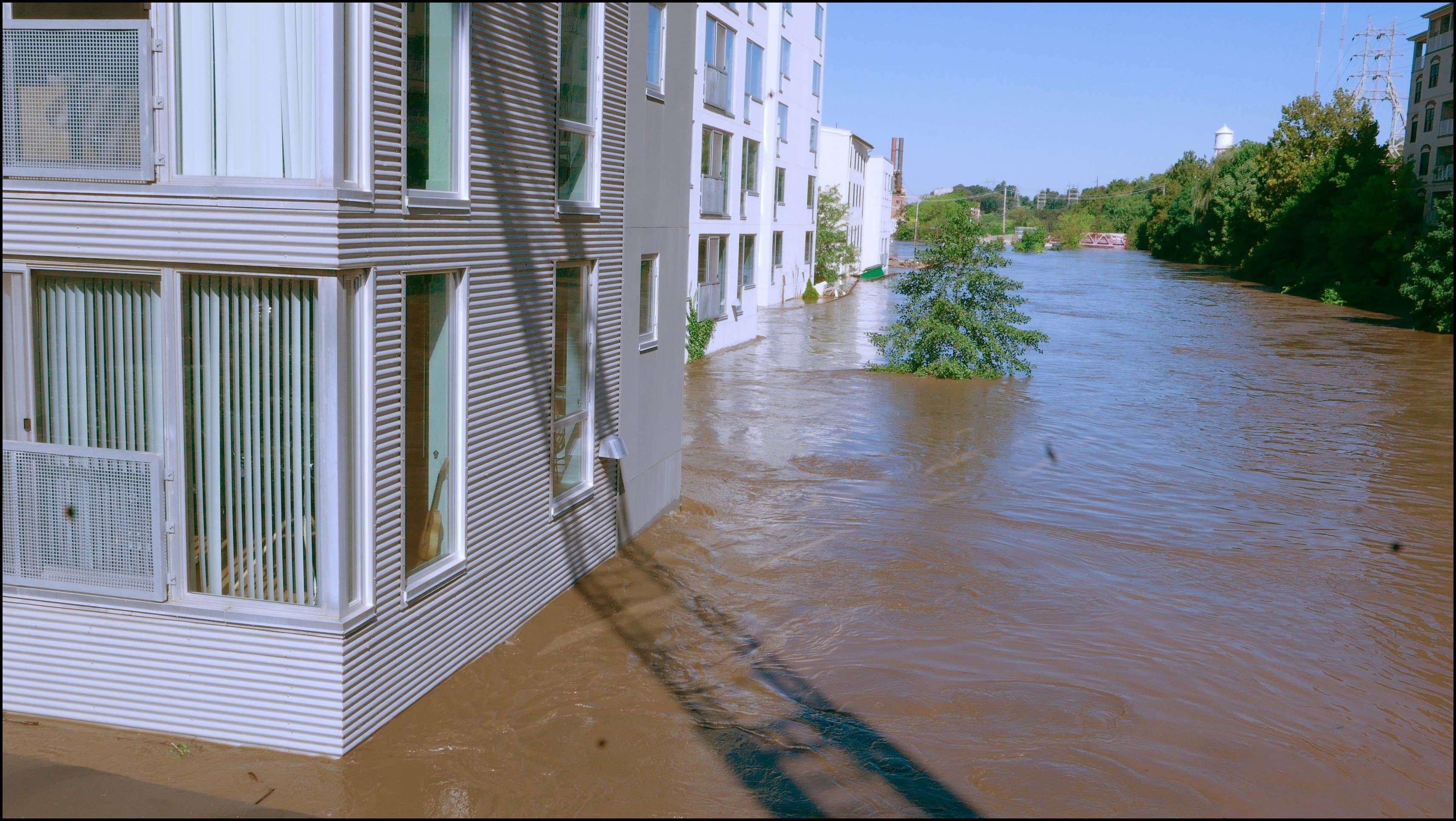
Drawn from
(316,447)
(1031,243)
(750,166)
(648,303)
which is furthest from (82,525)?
(1031,243)

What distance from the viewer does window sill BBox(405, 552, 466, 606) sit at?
24.3 feet

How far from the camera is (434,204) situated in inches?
290

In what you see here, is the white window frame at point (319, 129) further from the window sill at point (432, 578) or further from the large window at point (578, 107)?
the large window at point (578, 107)

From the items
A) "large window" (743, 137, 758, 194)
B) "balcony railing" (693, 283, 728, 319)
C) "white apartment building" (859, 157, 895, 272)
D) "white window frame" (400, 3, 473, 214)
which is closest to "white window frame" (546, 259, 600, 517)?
"white window frame" (400, 3, 473, 214)

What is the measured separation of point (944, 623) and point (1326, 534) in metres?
6.87

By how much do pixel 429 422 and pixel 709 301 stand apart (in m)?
21.0

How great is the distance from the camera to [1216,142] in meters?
128

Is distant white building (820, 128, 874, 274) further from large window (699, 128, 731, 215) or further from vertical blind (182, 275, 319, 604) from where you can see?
vertical blind (182, 275, 319, 604)

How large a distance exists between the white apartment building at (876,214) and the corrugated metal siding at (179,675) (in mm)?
61578

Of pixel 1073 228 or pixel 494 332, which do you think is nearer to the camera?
pixel 494 332

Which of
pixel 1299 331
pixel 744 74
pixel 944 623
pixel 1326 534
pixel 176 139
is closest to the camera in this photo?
pixel 176 139

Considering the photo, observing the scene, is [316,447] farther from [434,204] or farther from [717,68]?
[717,68]

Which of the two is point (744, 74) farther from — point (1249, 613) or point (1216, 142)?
point (1216, 142)

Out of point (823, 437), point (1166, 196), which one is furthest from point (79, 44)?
point (1166, 196)
